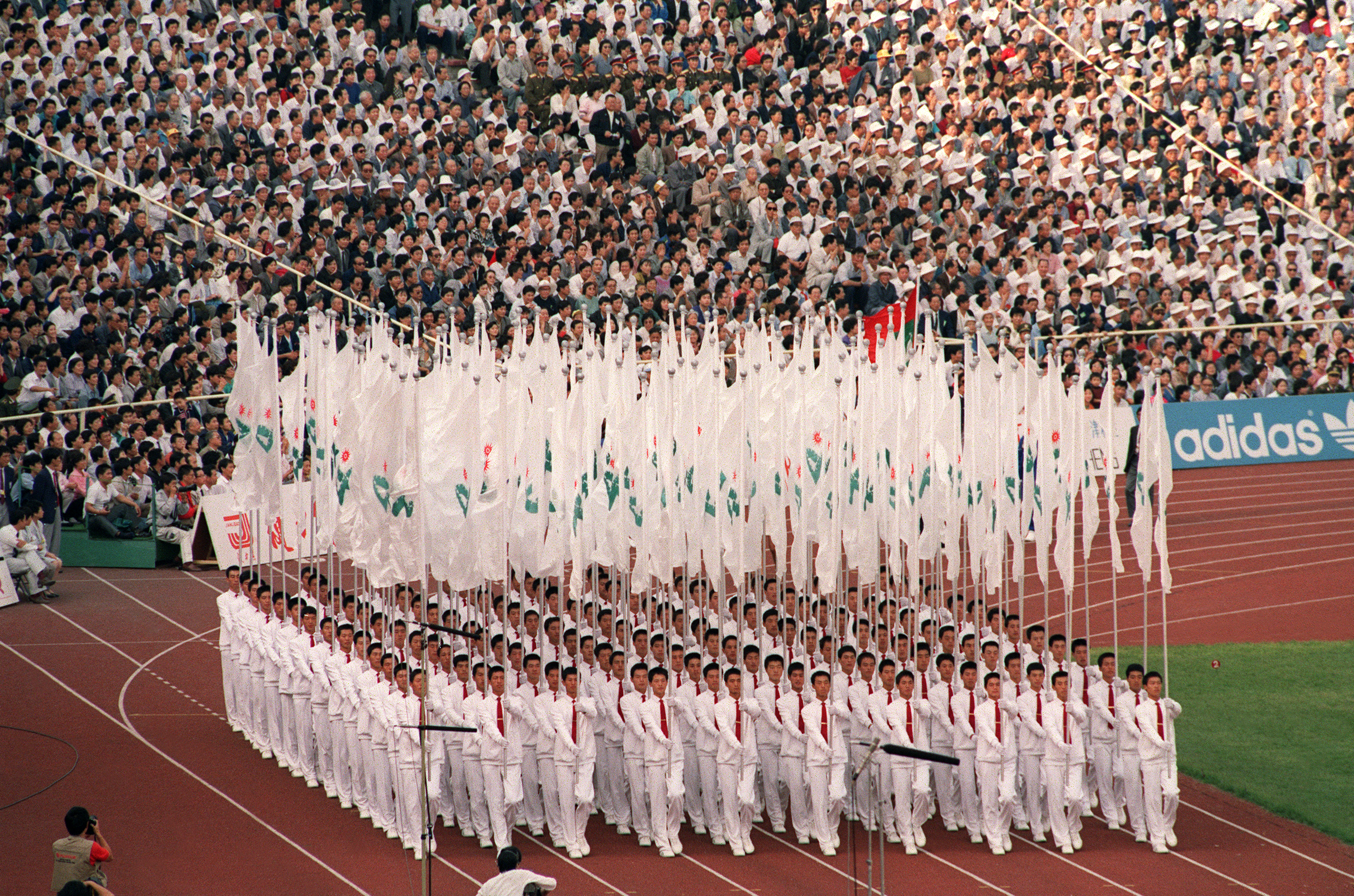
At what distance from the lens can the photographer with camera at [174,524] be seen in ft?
62.2

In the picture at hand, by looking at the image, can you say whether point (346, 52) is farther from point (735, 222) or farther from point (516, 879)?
point (516, 879)

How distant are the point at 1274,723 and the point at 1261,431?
27.3 ft

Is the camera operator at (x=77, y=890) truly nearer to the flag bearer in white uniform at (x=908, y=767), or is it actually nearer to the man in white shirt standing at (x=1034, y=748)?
the flag bearer in white uniform at (x=908, y=767)

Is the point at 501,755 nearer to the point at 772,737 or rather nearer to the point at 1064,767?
the point at 772,737

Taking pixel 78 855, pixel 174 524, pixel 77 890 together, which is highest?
pixel 174 524

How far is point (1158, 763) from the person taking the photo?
11273 mm

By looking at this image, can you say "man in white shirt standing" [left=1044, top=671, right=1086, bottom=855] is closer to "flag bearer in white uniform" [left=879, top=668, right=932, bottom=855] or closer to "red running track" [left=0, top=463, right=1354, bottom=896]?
"red running track" [left=0, top=463, right=1354, bottom=896]

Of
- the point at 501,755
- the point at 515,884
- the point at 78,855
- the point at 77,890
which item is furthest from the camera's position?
the point at 501,755

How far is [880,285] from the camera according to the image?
21.3 metres

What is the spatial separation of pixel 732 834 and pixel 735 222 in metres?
12.4

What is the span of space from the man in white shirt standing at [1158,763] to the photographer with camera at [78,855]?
6740mm

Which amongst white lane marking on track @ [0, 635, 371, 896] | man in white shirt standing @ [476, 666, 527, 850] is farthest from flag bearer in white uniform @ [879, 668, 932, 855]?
white lane marking on track @ [0, 635, 371, 896]

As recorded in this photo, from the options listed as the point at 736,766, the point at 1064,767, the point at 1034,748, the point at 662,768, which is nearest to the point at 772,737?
the point at 736,766

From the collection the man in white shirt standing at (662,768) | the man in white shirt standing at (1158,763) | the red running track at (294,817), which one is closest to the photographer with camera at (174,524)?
the red running track at (294,817)
